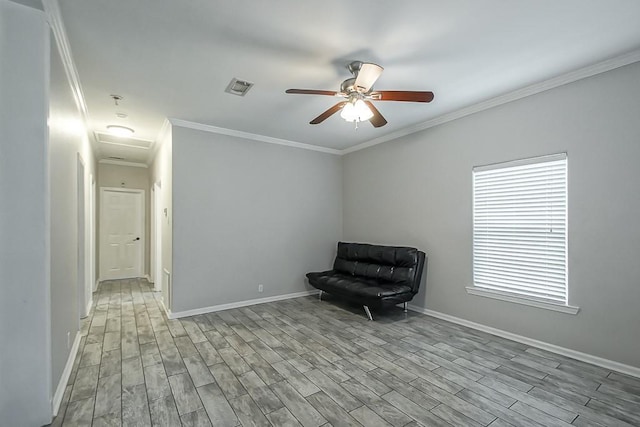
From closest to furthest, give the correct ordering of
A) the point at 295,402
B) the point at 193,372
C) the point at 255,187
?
the point at 295,402
the point at 193,372
the point at 255,187

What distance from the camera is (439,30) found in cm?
217

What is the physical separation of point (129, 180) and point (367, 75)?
6.34 metres

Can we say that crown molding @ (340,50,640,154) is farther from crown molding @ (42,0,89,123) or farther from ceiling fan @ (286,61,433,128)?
crown molding @ (42,0,89,123)

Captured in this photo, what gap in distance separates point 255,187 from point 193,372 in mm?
2796

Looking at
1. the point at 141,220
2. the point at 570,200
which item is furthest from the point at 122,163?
the point at 570,200

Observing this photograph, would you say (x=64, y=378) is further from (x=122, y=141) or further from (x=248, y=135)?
(x=122, y=141)

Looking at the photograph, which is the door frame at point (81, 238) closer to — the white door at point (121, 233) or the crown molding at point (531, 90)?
the white door at point (121, 233)

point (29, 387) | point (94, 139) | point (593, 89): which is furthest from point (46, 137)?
point (593, 89)

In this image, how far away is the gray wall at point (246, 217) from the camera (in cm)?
409

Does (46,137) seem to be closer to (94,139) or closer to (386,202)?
(94,139)

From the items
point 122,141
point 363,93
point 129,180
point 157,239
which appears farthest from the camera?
point 129,180

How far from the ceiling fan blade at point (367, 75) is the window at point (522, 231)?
194 cm

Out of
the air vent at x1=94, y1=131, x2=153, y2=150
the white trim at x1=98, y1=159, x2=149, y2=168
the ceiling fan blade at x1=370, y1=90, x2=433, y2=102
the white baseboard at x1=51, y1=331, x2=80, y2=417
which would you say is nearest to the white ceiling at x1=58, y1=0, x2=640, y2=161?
the ceiling fan blade at x1=370, y1=90, x2=433, y2=102

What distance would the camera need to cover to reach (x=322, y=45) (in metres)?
2.34
